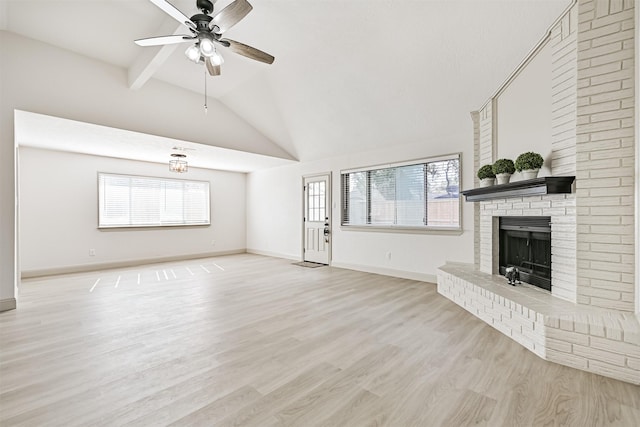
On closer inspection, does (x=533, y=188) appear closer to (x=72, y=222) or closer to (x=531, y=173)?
(x=531, y=173)

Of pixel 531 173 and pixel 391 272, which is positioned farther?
pixel 391 272

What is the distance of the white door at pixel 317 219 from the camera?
6.41m

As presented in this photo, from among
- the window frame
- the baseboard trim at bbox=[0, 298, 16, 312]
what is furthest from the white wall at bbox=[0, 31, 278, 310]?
the window frame

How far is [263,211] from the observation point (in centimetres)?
814

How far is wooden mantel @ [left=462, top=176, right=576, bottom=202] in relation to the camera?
245cm

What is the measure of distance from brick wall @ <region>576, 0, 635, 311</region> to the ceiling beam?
407 centimetres

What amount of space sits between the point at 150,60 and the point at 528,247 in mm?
5224

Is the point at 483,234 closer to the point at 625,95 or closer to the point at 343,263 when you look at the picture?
the point at 625,95

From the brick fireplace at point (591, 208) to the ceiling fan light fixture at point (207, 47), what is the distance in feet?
10.6

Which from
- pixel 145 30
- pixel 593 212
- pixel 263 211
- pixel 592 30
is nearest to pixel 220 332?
pixel 593 212

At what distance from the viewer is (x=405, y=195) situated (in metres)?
5.18

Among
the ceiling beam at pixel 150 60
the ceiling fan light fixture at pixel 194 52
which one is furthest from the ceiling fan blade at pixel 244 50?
the ceiling beam at pixel 150 60

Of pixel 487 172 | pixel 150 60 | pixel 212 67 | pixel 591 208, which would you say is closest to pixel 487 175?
pixel 487 172

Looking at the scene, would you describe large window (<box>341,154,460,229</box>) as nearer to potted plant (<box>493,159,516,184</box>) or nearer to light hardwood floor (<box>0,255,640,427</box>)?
potted plant (<box>493,159,516,184</box>)
